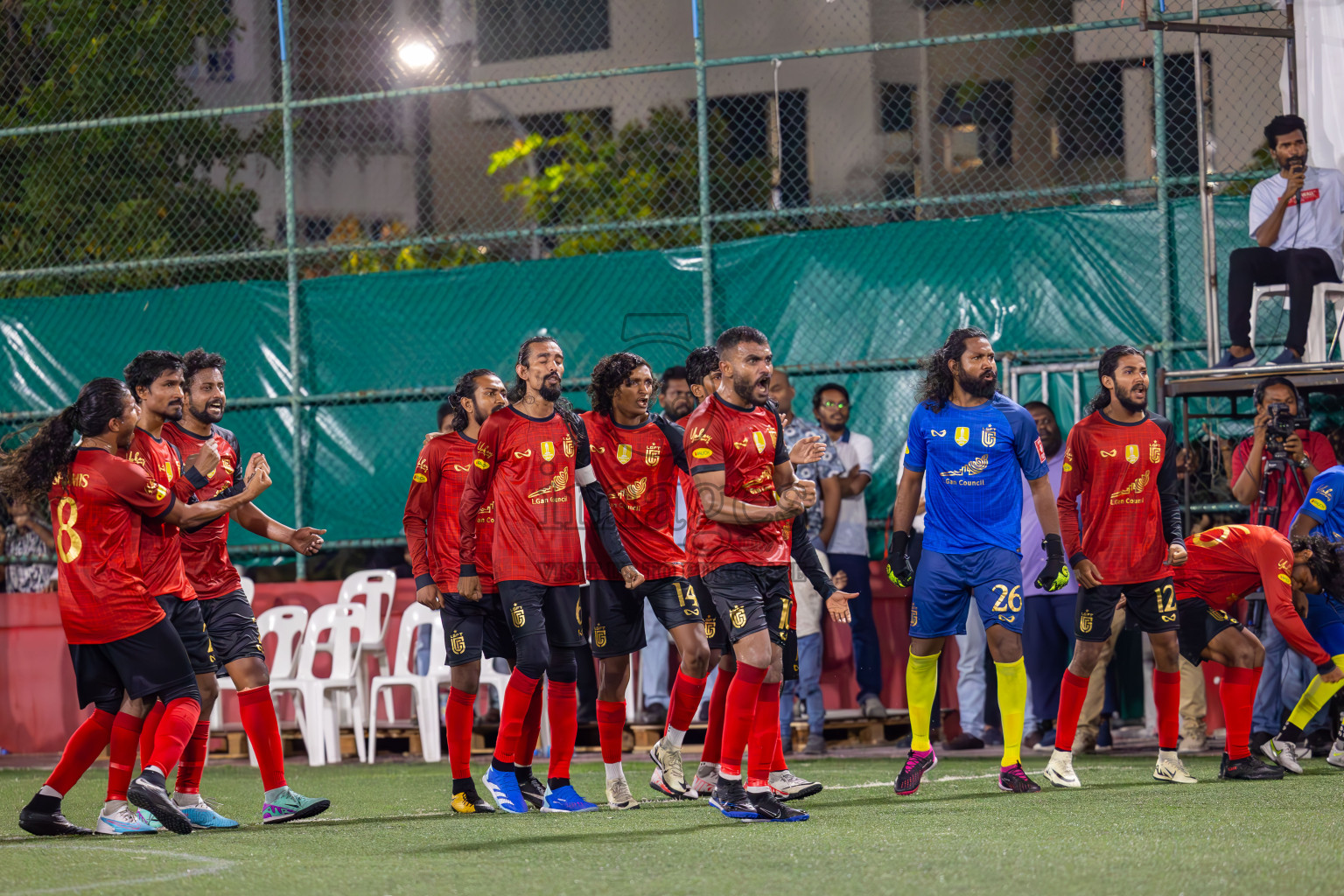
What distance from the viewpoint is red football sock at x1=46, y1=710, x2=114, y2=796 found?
7523 millimetres

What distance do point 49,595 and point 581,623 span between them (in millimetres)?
7356

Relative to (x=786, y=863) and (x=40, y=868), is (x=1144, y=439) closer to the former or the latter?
(x=786, y=863)

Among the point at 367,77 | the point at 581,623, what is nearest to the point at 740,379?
the point at 581,623

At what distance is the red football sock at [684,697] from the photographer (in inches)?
342

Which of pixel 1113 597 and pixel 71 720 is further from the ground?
pixel 1113 597

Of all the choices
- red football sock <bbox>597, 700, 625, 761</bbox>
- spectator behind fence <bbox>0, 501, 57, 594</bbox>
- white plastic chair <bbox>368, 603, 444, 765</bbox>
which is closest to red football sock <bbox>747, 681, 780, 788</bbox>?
red football sock <bbox>597, 700, 625, 761</bbox>

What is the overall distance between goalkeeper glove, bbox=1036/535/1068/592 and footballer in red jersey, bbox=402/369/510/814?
2.86 meters

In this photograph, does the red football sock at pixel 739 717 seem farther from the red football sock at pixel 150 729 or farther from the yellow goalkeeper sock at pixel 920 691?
the red football sock at pixel 150 729

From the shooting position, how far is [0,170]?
50.5ft

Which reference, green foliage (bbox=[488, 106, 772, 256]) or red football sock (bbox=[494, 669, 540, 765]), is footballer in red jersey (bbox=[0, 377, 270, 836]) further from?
green foliage (bbox=[488, 106, 772, 256])

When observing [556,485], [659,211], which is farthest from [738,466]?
[659,211]

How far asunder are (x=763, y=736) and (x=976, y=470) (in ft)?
6.64

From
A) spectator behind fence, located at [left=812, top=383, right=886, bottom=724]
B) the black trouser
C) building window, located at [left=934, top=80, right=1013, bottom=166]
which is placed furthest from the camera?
building window, located at [left=934, top=80, right=1013, bottom=166]

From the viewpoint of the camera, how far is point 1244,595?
9.66 metres
